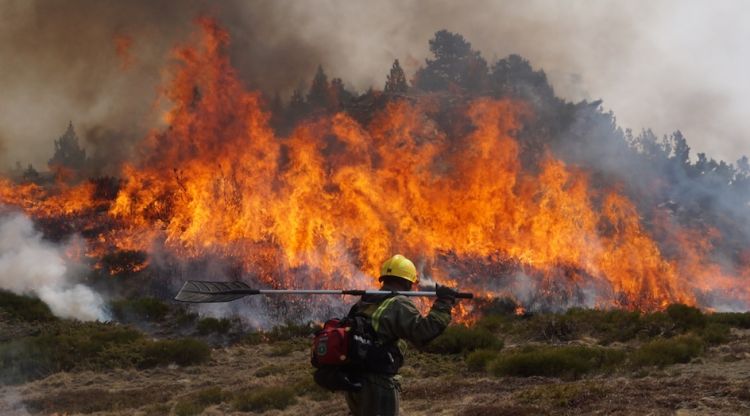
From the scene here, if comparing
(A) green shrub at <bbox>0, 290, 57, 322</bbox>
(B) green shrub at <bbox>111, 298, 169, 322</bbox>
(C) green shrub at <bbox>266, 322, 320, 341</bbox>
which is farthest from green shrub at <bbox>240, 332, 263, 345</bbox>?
(A) green shrub at <bbox>0, 290, 57, 322</bbox>

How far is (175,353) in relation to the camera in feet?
63.4

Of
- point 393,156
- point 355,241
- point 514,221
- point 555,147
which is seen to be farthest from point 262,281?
point 555,147

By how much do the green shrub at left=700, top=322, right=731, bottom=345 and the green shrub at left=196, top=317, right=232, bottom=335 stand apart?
1556 centimetres

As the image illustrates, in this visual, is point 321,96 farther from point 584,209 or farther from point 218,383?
point 218,383

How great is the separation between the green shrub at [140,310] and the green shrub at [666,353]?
17.7 m

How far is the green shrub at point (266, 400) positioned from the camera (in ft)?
42.5

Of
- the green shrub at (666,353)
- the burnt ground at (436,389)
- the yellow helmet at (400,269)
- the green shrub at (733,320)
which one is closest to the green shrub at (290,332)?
the burnt ground at (436,389)

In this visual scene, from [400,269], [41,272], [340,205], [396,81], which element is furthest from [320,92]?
[400,269]

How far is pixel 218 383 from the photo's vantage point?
16.4 metres

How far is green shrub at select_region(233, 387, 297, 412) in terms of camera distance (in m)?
13.0

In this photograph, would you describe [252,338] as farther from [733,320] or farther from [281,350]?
[733,320]

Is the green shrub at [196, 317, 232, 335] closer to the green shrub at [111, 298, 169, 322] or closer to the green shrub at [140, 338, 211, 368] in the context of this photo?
the green shrub at [111, 298, 169, 322]

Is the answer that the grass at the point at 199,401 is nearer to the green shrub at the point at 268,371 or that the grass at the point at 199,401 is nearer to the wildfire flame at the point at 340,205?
the green shrub at the point at 268,371

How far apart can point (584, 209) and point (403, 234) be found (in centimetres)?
1000
